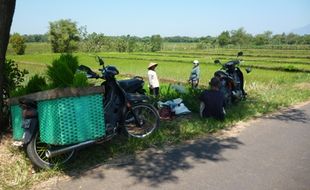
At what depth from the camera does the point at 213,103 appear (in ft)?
24.1

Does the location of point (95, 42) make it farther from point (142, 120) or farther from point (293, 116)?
point (142, 120)

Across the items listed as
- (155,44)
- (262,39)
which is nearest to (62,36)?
(155,44)

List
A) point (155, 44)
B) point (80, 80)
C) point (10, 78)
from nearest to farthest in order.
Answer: point (80, 80), point (10, 78), point (155, 44)

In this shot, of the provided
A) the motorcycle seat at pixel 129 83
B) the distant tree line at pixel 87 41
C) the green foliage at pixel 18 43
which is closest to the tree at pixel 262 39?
the distant tree line at pixel 87 41

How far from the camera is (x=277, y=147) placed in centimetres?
587

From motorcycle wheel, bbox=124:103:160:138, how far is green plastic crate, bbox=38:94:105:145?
1.33 metres

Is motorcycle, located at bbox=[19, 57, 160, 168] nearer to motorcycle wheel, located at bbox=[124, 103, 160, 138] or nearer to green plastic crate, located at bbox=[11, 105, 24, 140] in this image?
motorcycle wheel, located at bbox=[124, 103, 160, 138]

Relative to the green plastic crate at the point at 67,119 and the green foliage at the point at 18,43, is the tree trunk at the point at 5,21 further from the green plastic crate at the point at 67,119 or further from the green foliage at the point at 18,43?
the green foliage at the point at 18,43

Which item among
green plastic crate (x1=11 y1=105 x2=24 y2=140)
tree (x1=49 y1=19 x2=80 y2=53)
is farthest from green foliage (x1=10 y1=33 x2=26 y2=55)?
green plastic crate (x1=11 y1=105 x2=24 y2=140)

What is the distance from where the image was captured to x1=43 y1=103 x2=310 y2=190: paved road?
14.1 feet

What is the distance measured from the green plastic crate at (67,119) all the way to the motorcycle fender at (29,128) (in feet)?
0.50

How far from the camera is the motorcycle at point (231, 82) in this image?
8.78m

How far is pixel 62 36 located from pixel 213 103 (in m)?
61.7

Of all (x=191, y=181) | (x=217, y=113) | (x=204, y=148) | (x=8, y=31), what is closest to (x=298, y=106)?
(x=217, y=113)
